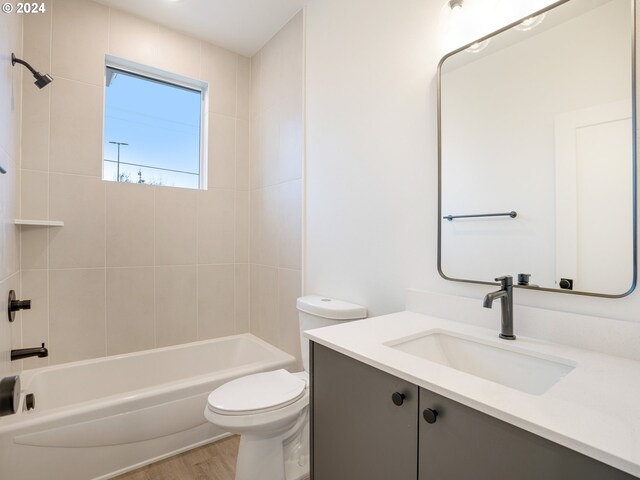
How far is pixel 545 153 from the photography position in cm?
104

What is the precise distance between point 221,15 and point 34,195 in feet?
5.39

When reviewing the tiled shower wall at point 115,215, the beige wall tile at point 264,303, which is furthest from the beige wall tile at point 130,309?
the beige wall tile at point 264,303

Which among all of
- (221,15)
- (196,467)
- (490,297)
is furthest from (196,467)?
(221,15)

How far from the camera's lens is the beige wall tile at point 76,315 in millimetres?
2018

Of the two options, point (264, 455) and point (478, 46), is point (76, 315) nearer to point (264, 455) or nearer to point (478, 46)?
point (264, 455)

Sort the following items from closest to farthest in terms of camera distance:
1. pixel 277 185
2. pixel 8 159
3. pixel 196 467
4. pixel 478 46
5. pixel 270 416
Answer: pixel 478 46, pixel 270 416, pixel 8 159, pixel 196 467, pixel 277 185

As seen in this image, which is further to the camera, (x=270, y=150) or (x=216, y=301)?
(x=216, y=301)

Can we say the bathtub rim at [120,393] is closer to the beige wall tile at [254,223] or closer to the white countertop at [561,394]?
the beige wall tile at [254,223]

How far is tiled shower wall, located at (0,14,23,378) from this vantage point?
4.10 feet

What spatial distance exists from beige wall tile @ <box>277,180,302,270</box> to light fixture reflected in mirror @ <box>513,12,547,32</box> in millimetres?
1377

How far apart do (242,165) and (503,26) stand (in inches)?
81.4

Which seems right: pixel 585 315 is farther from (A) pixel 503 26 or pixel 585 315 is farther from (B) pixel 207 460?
(B) pixel 207 460

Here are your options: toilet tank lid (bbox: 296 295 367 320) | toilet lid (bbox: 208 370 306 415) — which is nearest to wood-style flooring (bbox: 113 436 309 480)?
toilet lid (bbox: 208 370 306 415)

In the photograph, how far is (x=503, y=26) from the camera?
114 centimetres
